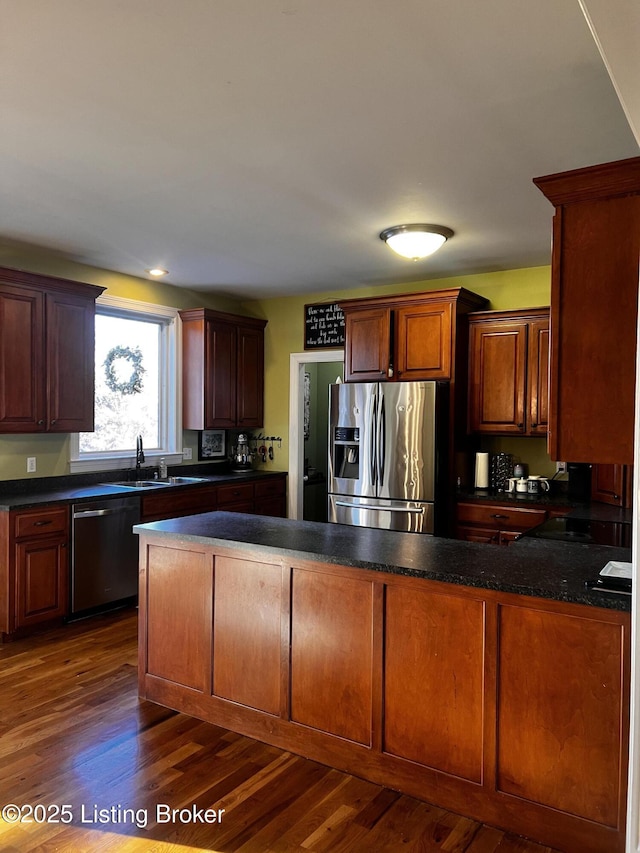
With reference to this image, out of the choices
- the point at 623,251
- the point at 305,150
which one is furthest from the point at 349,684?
the point at 305,150

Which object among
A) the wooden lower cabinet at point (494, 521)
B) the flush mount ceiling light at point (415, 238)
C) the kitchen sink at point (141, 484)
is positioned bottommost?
the wooden lower cabinet at point (494, 521)

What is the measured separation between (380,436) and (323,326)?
159 cm

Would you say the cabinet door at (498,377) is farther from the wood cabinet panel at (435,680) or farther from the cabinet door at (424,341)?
the wood cabinet panel at (435,680)

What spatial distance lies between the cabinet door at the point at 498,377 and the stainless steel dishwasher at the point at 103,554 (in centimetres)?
268

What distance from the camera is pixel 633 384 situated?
6.66 feet

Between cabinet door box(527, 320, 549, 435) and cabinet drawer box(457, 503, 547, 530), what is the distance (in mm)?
636

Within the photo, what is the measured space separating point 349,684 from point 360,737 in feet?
0.64

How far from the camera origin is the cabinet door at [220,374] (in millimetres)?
5656

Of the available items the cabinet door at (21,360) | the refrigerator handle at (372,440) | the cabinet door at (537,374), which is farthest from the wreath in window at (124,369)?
the cabinet door at (537,374)

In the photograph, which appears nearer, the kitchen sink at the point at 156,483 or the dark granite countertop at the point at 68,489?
the dark granite countertop at the point at 68,489

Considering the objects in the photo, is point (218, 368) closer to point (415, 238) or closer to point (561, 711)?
point (415, 238)

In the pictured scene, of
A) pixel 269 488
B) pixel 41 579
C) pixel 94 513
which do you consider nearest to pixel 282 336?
pixel 269 488

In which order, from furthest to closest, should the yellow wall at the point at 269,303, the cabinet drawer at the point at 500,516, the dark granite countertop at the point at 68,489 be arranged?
the yellow wall at the point at 269,303 → the cabinet drawer at the point at 500,516 → the dark granite countertop at the point at 68,489

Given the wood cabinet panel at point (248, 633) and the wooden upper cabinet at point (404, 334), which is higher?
the wooden upper cabinet at point (404, 334)
